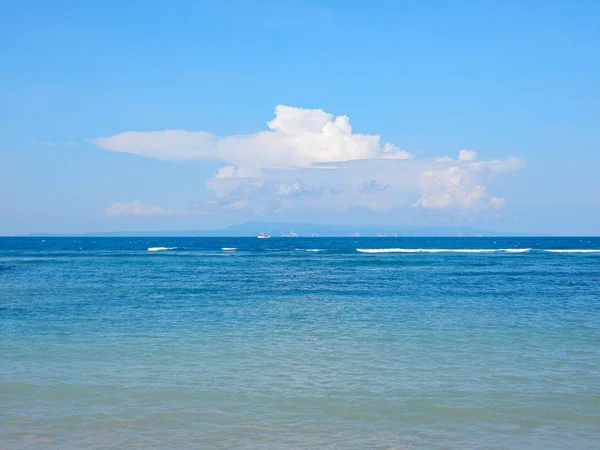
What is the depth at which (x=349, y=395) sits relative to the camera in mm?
12211

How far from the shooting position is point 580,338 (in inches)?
724

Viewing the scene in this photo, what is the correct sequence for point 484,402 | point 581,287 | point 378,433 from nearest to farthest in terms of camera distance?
point 378,433
point 484,402
point 581,287

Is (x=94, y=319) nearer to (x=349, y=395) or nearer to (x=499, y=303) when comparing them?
(x=349, y=395)

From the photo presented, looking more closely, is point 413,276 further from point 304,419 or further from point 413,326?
point 304,419

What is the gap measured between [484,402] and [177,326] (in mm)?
12964

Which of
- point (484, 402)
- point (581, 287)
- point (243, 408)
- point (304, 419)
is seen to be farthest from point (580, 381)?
point (581, 287)

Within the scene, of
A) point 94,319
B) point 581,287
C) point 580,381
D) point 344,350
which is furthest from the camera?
point 581,287

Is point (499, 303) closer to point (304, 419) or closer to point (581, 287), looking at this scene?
point (581, 287)

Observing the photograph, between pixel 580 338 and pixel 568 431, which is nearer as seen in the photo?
pixel 568 431

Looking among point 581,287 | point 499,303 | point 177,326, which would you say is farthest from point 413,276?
point 177,326

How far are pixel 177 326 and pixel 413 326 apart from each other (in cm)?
923

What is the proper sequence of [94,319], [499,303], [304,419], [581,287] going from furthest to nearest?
[581,287]
[499,303]
[94,319]
[304,419]

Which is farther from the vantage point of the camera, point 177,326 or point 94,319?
point 94,319

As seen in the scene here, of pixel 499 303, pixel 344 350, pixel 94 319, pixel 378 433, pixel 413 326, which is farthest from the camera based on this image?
pixel 499 303
